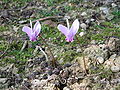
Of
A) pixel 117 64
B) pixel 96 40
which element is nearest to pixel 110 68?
pixel 117 64

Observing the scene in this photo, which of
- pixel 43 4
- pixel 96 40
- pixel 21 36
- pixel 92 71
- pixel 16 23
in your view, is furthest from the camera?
pixel 43 4

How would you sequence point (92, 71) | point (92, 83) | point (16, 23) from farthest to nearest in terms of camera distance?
point (16, 23) < point (92, 71) < point (92, 83)

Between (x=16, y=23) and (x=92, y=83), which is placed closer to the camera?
(x=92, y=83)

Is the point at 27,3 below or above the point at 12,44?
above

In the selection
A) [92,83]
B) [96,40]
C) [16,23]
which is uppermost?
[16,23]

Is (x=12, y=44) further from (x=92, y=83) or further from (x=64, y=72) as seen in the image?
(x=92, y=83)

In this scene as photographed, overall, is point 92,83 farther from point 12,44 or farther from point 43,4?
point 43,4
